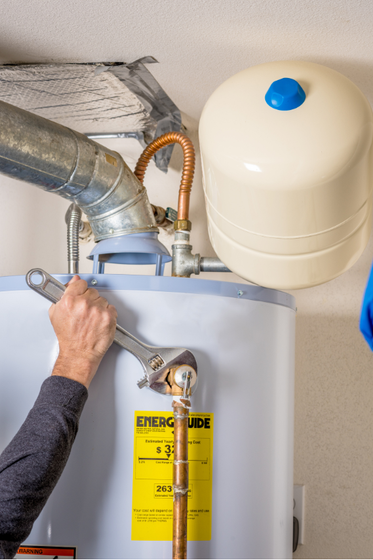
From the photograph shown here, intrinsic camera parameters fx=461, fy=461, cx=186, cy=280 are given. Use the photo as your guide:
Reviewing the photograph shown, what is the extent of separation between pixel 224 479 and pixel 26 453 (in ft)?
1.06

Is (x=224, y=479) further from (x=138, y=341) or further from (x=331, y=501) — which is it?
(x=331, y=501)

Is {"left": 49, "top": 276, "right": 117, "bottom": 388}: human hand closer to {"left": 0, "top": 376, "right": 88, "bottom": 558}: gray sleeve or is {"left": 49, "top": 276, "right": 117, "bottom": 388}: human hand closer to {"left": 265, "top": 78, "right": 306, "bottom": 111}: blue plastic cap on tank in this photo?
{"left": 0, "top": 376, "right": 88, "bottom": 558}: gray sleeve

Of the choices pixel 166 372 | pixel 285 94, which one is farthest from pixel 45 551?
pixel 285 94

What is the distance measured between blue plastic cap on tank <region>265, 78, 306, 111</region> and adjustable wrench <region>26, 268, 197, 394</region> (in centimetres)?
41

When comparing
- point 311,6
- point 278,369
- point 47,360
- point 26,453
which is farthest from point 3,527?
point 311,6

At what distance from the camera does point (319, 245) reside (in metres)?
0.64

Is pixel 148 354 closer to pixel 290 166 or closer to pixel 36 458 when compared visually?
pixel 36 458

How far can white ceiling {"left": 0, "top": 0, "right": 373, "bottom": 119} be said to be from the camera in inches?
31.0

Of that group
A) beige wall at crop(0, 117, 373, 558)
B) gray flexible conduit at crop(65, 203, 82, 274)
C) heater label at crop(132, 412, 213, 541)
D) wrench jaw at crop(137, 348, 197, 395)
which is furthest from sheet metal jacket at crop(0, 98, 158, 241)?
beige wall at crop(0, 117, 373, 558)

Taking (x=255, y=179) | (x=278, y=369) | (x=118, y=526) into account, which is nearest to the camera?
(x=255, y=179)

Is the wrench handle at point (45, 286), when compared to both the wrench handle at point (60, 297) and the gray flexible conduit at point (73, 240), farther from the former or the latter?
the gray flexible conduit at point (73, 240)

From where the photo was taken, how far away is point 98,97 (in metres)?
1.15

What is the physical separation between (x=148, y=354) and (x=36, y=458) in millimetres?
226

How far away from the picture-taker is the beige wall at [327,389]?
1.26 meters
